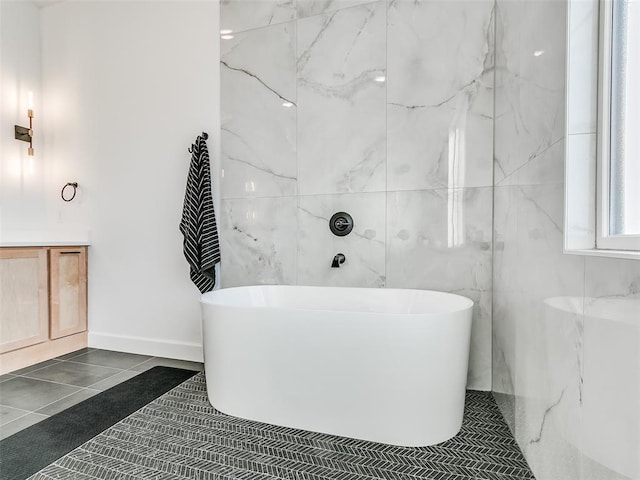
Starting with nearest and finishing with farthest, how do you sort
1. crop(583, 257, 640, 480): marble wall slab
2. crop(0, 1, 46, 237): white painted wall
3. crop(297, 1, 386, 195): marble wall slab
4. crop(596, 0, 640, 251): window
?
1. crop(583, 257, 640, 480): marble wall slab
2. crop(596, 0, 640, 251): window
3. crop(297, 1, 386, 195): marble wall slab
4. crop(0, 1, 46, 237): white painted wall

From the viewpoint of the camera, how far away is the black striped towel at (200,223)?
251 cm

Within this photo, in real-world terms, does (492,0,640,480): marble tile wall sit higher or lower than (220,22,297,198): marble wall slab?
lower

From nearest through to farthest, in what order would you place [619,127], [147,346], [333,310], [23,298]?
1. [619,127]
2. [333,310]
3. [23,298]
4. [147,346]

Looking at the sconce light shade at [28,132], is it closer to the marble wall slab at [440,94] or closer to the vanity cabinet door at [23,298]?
the vanity cabinet door at [23,298]

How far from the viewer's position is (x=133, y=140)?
2.90 meters

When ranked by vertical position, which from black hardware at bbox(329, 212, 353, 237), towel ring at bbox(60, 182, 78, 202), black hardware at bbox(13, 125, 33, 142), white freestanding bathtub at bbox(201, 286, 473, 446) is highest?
black hardware at bbox(13, 125, 33, 142)

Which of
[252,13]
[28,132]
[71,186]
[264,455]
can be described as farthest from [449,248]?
[28,132]

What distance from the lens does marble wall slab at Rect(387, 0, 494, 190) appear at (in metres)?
2.14

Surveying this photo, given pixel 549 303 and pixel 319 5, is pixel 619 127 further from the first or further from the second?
pixel 319 5

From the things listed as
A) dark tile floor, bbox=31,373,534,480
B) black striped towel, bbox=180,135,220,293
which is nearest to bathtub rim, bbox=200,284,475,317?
black striped towel, bbox=180,135,220,293

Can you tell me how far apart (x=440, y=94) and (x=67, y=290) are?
9.81ft

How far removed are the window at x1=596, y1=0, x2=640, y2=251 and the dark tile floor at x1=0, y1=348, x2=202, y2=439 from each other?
240 centimetres

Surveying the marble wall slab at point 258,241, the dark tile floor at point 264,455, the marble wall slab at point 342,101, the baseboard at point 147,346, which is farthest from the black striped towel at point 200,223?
the dark tile floor at point 264,455

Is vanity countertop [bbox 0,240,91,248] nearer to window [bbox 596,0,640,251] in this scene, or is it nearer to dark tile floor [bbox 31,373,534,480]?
dark tile floor [bbox 31,373,534,480]
